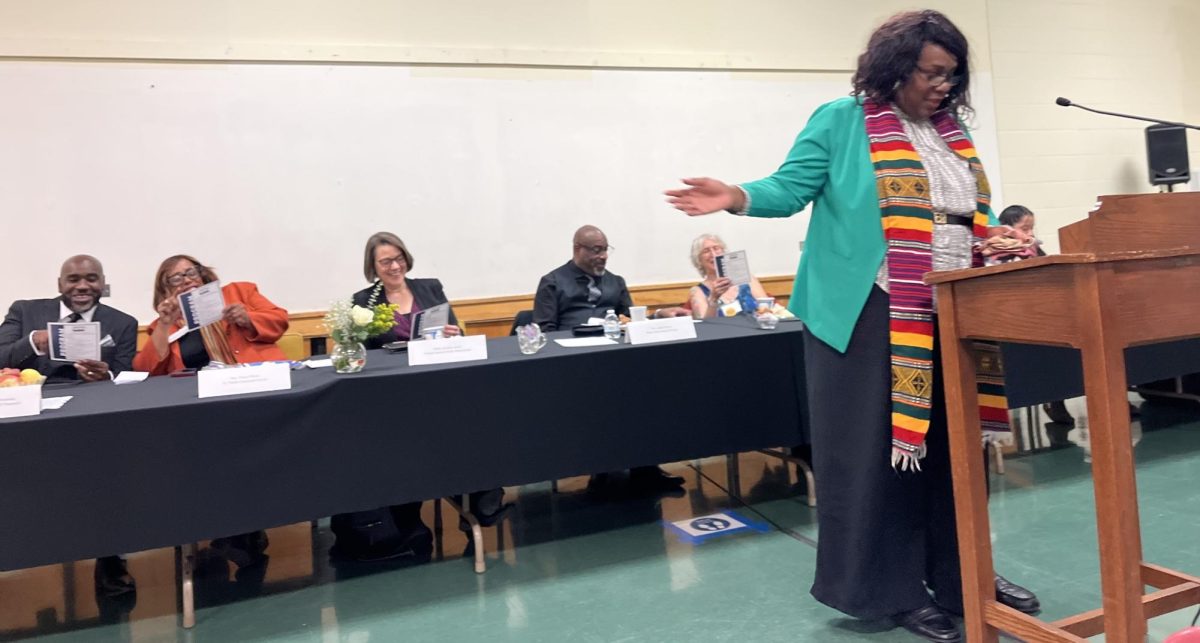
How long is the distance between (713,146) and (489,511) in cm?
322

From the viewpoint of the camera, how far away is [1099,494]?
1.14 meters

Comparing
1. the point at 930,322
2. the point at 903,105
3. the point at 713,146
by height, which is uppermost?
the point at 713,146

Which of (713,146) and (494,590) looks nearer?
(494,590)

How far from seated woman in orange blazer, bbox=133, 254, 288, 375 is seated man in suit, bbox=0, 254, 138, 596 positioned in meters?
0.09

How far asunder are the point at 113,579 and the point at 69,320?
38.3 inches

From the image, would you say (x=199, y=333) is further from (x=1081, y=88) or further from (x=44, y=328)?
(x=1081, y=88)

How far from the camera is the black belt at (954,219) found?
5.44ft

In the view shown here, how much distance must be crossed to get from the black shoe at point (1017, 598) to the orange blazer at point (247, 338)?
2508 millimetres

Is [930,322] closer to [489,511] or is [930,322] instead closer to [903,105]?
[903,105]

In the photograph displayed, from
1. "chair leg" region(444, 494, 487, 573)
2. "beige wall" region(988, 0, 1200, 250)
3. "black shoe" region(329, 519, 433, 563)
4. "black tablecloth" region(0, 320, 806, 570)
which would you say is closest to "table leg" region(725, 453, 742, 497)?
"black tablecloth" region(0, 320, 806, 570)

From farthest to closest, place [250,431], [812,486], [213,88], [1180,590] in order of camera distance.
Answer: [213,88]
[812,486]
[250,431]
[1180,590]

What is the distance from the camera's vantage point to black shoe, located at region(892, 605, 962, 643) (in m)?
1.71

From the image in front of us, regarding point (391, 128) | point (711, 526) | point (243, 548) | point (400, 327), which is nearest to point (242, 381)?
point (243, 548)

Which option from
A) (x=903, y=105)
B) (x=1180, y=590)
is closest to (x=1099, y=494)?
(x=1180, y=590)
